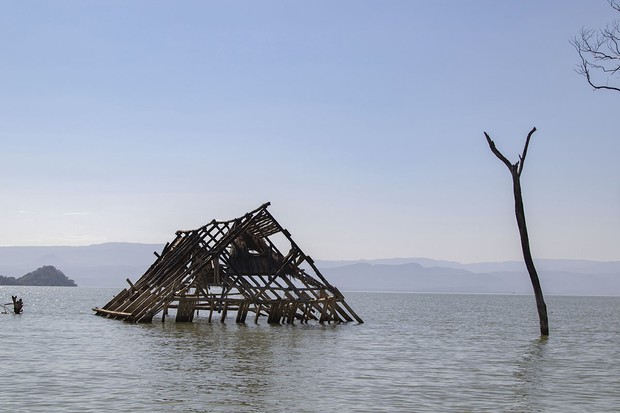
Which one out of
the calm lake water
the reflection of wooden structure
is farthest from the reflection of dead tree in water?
the reflection of wooden structure

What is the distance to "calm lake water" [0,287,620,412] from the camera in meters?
17.2

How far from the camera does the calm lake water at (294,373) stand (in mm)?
17219

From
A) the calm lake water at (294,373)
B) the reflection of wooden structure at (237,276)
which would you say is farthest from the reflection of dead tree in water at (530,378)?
the reflection of wooden structure at (237,276)

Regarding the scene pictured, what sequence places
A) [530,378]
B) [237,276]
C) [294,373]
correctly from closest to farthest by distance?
[294,373] → [530,378] → [237,276]

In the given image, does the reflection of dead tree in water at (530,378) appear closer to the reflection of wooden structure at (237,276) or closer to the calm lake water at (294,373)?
the calm lake water at (294,373)

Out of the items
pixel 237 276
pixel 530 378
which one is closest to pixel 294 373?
pixel 530 378

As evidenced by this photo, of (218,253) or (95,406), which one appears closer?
(95,406)

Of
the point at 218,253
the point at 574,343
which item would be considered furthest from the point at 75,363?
the point at 574,343

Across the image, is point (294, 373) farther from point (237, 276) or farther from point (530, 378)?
point (237, 276)

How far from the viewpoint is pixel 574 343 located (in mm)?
37688

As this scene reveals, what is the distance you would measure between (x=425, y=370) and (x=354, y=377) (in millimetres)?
3291

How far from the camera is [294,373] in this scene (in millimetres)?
22328

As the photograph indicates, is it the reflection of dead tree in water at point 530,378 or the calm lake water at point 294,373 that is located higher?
the calm lake water at point 294,373

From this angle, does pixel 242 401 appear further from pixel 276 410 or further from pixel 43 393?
pixel 43 393
